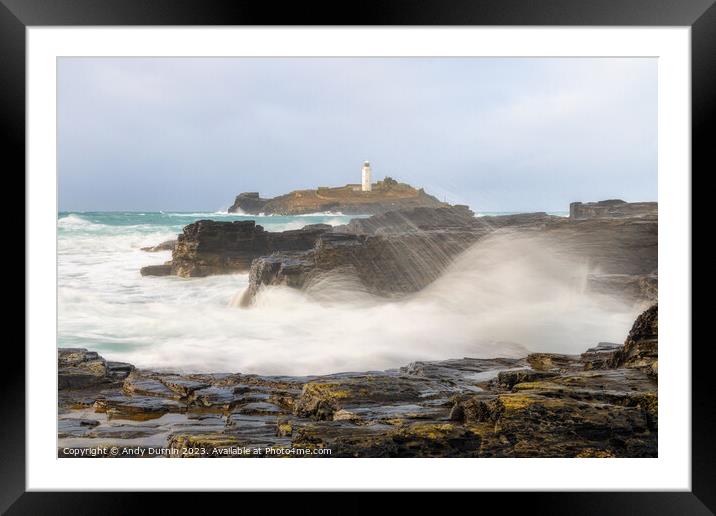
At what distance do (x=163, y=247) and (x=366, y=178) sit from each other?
143 centimetres

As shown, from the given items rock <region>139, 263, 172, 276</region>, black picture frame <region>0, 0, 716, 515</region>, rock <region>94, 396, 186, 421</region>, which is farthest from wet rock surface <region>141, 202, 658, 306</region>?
black picture frame <region>0, 0, 716, 515</region>

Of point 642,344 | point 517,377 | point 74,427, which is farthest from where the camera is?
point 517,377

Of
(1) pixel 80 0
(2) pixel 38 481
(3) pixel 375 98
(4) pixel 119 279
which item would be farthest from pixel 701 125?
(2) pixel 38 481

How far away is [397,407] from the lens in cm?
352

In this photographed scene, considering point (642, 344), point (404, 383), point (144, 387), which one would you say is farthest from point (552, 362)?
point (144, 387)

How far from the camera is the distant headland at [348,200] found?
12.0 feet

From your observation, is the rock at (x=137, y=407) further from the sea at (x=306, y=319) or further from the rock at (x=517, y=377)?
the rock at (x=517, y=377)

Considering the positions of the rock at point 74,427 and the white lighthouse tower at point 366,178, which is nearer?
the rock at point 74,427

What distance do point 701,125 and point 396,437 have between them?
2.36 meters

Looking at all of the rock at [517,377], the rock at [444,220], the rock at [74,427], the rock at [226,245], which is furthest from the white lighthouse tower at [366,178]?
the rock at [74,427]

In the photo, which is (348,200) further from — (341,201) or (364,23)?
(364,23)

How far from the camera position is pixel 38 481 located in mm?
2941

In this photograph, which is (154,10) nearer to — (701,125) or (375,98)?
(375,98)

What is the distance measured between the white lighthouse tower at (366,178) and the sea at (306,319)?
26 centimetres
